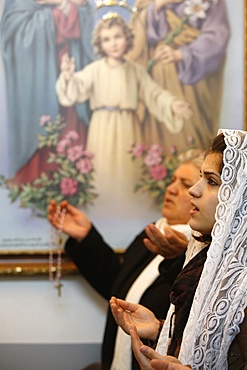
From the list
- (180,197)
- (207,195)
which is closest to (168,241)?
(180,197)

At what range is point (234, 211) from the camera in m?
1.73

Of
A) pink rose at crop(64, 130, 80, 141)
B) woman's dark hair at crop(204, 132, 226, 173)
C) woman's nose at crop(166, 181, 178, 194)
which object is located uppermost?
woman's dark hair at crop(204, 132, 226, 173)

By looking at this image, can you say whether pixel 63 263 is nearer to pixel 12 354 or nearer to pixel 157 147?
pixel 12 354

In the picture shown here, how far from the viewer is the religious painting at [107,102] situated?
2867mm

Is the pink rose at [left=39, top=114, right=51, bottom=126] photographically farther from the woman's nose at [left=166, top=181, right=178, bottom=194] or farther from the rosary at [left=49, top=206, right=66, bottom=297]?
the woman's nose at [left=166, top=181, right=178, bottom=194]

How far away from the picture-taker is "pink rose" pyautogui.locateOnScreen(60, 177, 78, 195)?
2.90 m

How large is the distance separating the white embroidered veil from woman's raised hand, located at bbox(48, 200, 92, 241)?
114 cm

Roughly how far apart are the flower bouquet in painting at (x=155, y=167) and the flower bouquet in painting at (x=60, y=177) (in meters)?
0.20

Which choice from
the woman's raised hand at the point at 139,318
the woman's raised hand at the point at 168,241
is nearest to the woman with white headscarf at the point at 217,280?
the woman's raised hand at the point at 139,318

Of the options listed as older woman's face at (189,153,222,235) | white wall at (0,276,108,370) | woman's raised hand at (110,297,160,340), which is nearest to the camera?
older woman's face at (189,153,222,235)

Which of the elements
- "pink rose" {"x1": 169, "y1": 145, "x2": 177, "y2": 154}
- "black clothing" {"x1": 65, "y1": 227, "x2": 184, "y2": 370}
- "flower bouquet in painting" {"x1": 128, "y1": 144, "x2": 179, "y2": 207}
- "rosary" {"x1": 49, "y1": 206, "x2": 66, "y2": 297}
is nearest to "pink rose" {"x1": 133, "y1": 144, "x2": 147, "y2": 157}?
"flower bouquet in painting" {"x1": 128, "y1": 144, "x2": 179, "y2": 207}

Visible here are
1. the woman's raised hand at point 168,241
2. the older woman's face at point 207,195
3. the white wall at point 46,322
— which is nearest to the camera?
the older woman's face at point 207,195

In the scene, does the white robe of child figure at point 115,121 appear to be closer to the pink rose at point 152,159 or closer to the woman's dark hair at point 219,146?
the pink rose at point 152,159

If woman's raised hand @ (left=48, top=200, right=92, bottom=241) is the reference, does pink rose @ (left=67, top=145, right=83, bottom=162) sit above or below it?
above
